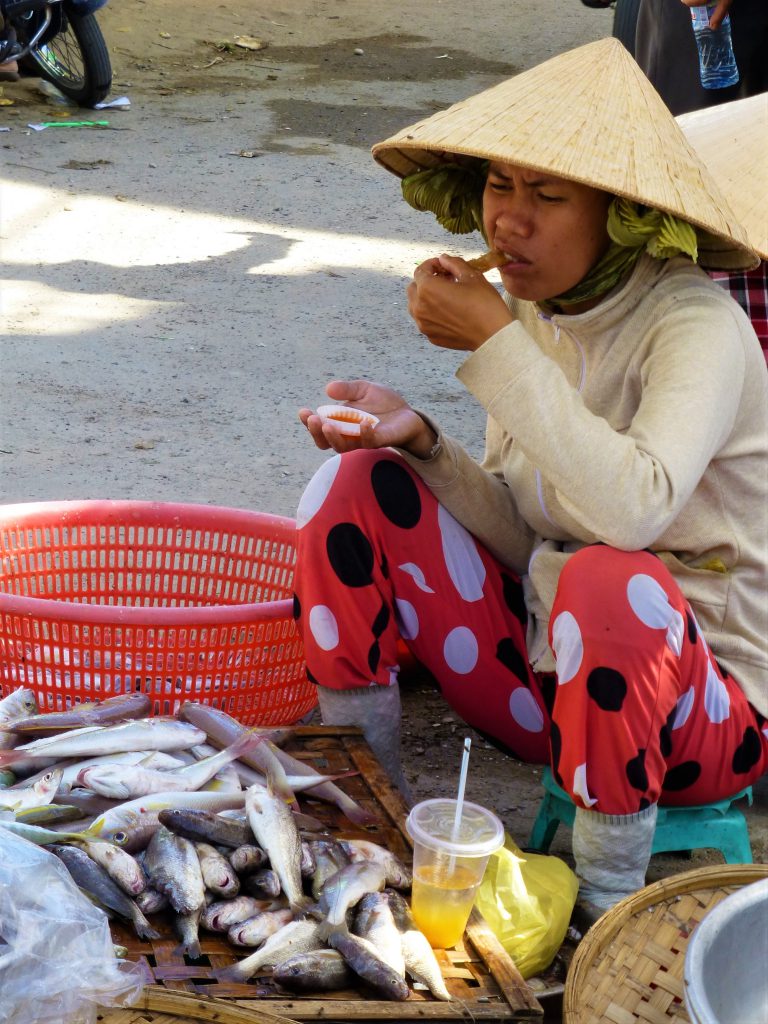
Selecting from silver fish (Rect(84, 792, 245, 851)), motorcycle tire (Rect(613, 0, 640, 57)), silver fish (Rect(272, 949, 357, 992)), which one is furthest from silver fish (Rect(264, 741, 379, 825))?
motorcycle tire (Rect(613, 0, 640, 57))

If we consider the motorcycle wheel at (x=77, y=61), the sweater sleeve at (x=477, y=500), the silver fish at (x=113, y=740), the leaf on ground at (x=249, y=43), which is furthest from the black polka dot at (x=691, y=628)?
the leaf on ground at (x=249, y=43)

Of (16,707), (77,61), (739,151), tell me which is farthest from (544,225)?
(77,61)

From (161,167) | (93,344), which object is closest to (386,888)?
(93,344)

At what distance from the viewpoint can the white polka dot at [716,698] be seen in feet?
7.38

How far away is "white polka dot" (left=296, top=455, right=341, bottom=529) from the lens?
2.49m

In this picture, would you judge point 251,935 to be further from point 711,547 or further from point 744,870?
point 711,547

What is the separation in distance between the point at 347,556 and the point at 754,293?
95 cm

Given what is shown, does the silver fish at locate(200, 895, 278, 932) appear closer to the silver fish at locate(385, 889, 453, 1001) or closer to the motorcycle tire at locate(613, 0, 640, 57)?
the silver fish at locate(385, 889, 453, 1001)

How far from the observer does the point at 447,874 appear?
2070 mm

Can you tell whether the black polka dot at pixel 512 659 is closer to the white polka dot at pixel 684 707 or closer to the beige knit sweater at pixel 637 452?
the beige knit sweater at pixel 637 452

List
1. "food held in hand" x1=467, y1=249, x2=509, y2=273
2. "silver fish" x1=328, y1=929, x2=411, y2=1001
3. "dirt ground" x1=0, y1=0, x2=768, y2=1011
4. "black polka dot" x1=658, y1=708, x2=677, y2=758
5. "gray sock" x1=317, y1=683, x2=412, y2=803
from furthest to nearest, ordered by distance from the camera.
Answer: "dirt ground" x1=0, y1=0, x2=768, y2=1011 → "gray sock" x1=317, y1=683, x2=412, y2=803 → "food held in hand" x1=467, y1=249, x2=509, y2=273 → "black polka dot" x1=658, y1=708, x2=677, y2=758 → "silver fish" x1=328, y1=929, x2=411, y2=1001

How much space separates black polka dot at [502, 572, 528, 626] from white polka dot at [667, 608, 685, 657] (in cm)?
46

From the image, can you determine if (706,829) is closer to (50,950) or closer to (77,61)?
(50,950)

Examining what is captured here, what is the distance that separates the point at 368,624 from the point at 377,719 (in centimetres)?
22
